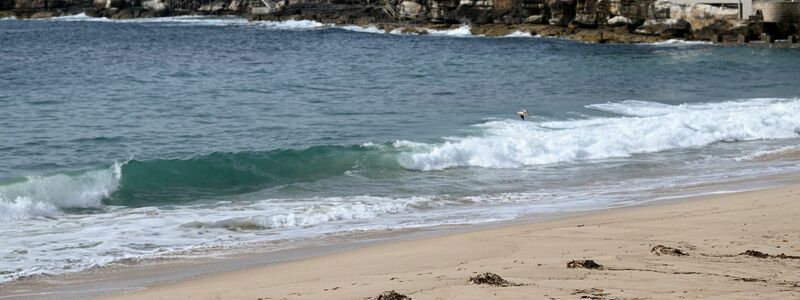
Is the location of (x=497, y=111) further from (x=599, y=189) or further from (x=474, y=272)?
(x=474, y=272)

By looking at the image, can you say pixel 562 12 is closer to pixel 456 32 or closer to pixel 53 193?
pixel 456 32

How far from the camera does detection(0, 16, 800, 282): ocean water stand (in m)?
11.9

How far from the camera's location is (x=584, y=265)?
7.66 m

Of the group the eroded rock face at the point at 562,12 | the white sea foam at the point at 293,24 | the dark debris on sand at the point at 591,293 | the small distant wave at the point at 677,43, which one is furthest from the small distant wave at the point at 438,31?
the dark debris on sand at the point at 591,293

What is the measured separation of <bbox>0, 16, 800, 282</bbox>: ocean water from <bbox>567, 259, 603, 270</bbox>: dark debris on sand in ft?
12.2

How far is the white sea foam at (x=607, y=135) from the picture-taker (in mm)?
17141

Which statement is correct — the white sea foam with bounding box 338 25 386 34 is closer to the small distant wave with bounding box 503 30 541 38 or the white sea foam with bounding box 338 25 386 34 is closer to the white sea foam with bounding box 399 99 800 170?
the small distant wave with bounding box 503 30 541 38

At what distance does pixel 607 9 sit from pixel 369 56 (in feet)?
66.3

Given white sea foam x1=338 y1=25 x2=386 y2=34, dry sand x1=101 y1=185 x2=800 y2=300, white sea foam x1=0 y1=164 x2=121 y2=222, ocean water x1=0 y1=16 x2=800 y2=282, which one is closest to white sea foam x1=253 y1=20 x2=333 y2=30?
white sea foam x1=338 y1=25 x2=386 y2=34

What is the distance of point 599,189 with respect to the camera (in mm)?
14273

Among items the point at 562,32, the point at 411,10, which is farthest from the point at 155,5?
the point at 562,32

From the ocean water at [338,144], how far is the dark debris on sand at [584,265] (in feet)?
12.2

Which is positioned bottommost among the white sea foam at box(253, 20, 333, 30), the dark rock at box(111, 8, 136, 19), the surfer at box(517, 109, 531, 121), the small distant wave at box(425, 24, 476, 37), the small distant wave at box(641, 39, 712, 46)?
the small distant wave at box(641, 39, 712, 46)

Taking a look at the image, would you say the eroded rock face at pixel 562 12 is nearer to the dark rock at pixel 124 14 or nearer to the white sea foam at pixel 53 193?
the dark rock at pixel 124 14
